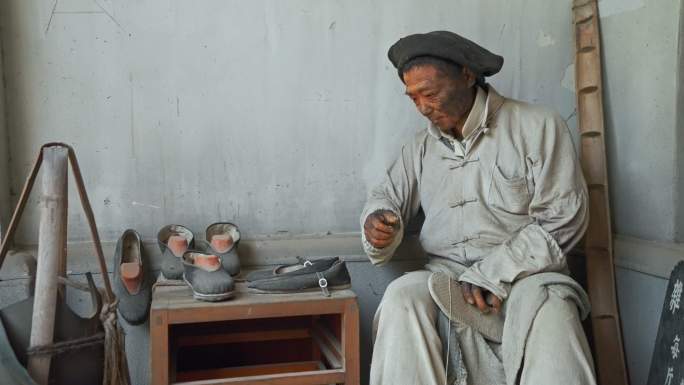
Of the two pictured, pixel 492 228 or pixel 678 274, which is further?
pixel 492 228

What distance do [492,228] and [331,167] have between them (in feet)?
2.37

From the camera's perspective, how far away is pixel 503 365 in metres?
2.20

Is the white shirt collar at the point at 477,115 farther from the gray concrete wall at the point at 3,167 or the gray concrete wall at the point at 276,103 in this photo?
the gray concrete wall at the point at 3,167

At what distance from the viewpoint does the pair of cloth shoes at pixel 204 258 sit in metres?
2.30

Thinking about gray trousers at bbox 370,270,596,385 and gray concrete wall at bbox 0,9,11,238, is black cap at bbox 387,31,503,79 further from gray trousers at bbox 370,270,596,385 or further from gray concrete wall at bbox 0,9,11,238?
gray concrete wall at bbox 0,9,11,238

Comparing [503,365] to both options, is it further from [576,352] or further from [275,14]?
[275,14]

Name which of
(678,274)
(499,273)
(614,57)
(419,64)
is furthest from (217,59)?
(678,274)

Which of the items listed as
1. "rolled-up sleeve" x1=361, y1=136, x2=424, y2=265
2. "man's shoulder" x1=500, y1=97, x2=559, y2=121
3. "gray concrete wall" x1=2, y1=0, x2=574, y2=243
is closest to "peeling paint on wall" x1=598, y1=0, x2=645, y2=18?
"gray concrete wall" x1=2, y1=0, x2=574, y2=243

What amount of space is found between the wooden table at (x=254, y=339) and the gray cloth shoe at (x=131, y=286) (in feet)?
0.41

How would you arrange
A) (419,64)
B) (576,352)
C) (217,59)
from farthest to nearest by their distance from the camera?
(217,59)
(419,64)
(576,352)

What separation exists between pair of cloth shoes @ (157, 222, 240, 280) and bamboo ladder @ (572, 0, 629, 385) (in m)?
1.34

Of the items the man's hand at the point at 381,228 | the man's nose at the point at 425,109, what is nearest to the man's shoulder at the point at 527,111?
the man's nose at the point at 425,109

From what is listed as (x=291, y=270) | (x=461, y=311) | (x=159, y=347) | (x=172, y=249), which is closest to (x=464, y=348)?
(x=461, y=311)

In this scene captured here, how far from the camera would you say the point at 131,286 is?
2598 mm
